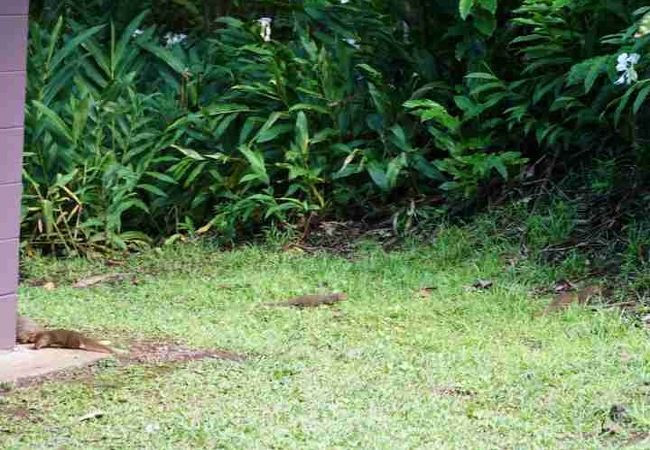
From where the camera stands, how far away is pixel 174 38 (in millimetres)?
8523

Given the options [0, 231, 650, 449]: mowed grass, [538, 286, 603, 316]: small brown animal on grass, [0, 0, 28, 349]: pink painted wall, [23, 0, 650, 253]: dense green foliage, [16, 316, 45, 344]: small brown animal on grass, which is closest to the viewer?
[0, 231, 650, 449]: mowed grass

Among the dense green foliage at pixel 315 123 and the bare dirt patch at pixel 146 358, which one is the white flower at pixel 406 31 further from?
the bare dirt patch at pixel 146 358

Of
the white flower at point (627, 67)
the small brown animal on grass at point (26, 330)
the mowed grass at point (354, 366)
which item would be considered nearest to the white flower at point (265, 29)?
the mowed grass at point (354, 366)

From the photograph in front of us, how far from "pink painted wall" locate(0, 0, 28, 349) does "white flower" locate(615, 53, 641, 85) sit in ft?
8.48

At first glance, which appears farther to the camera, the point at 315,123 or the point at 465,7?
the point at 315,123

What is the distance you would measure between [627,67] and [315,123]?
7.18 feet

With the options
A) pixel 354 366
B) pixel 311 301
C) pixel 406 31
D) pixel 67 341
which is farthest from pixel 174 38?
pixel 354 366

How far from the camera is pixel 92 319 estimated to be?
19.0 ft

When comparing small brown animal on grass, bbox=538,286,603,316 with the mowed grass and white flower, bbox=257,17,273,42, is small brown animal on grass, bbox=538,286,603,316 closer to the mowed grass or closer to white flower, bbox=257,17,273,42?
the mowed grass

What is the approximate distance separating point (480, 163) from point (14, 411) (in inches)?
127

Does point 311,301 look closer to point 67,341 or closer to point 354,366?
point 354,366

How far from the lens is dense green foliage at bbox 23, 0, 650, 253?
23.0 ft

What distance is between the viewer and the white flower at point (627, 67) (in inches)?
231

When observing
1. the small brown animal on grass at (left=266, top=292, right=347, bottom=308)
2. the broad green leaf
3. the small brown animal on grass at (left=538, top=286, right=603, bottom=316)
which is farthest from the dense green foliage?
the small brown animal on grass at (left=266, top=292, right=347, bottom=308)
